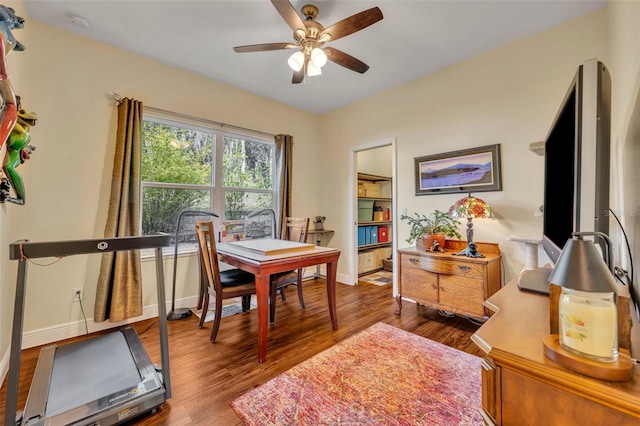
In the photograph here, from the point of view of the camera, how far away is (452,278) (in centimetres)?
242

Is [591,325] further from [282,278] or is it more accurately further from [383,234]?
[383,234]

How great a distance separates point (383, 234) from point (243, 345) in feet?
10.6

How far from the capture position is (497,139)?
2607 millimetres

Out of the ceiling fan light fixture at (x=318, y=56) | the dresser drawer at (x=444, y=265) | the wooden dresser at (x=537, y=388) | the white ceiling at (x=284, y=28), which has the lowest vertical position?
the dresser drawer at (x=444, y=265)

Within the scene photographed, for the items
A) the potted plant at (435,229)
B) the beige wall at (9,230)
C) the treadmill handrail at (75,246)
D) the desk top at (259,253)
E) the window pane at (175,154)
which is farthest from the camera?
the window pane at (175,154)

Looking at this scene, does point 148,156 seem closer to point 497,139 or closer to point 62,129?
point 62,129

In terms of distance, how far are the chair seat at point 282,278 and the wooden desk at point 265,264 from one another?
0.39m

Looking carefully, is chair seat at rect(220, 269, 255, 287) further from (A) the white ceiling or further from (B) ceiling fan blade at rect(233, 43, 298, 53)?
(A) the white ceiling

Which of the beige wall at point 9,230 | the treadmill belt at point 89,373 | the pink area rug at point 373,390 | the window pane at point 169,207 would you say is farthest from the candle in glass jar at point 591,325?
the window pane at point 169,207

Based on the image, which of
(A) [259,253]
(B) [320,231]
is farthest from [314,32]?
(B) [320,231]

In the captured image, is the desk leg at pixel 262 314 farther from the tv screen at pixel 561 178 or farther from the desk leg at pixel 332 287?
the tv screen at pixel 561 178

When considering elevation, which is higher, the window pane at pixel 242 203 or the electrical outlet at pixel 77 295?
the window pane at pixel 242 203

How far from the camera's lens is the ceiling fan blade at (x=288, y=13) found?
1.63 metres

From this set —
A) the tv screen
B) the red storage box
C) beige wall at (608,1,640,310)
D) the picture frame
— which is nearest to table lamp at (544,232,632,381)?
the tv screen
